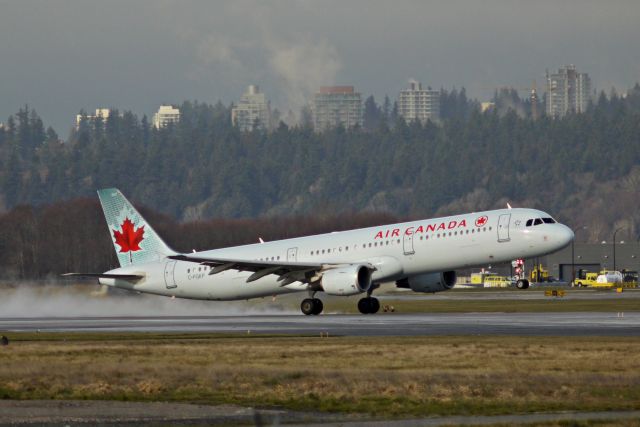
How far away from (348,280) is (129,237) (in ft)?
54.7

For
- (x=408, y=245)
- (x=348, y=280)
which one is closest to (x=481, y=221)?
(x=408, y=245)

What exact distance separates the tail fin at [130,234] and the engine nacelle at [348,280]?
43.1ft

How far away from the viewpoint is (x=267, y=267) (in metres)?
70.0

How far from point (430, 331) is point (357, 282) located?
45.9 ft

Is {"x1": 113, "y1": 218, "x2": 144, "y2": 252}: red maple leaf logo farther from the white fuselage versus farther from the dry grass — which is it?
the dry grass

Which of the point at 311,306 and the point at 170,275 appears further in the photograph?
the point at 170,275

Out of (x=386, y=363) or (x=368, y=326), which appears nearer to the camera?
(x=386, y=363)

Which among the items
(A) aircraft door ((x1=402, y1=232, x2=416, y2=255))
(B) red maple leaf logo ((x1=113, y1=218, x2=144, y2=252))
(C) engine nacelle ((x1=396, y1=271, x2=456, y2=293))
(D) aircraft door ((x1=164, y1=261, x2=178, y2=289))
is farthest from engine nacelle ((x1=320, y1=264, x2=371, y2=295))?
(B) red maple leaf logo ((x1=113, y1=218, x2=144, y2=252))

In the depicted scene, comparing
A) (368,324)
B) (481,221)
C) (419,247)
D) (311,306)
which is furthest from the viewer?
(311,306)

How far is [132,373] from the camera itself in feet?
119

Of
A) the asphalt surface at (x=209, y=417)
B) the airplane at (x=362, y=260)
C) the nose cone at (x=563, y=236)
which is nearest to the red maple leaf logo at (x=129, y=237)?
the airplane at (x=362, y=260)

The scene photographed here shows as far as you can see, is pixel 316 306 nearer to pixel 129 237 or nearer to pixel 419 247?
pixel 419 247

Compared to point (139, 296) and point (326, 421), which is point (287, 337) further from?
point (139, 296)

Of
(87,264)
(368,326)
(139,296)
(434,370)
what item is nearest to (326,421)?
(434,370)
